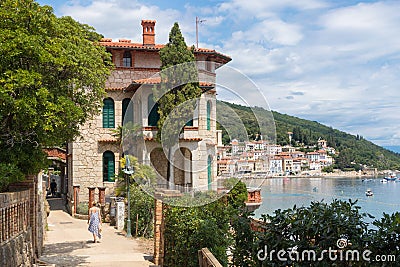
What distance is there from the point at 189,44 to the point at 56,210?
37.6 feet

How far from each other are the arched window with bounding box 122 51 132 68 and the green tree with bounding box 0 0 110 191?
47.1 feet

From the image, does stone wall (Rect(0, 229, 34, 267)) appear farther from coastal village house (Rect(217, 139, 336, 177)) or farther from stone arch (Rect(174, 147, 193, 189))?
stone arch (Rect(174, 147, 193, 189))

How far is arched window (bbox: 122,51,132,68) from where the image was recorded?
26.0 metres

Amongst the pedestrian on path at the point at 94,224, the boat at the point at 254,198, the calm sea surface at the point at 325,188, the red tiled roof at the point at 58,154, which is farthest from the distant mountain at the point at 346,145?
the red tiled roof at the point at 58,154

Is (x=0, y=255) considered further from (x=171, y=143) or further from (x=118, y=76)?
(x=118, y=76)

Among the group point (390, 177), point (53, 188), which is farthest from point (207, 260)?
point (390, 177)

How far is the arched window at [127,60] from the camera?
26.0m

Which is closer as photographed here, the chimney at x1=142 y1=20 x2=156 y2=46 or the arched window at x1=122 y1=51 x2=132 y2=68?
the arched window at x1=122 y1=51 x2=132 y2=68

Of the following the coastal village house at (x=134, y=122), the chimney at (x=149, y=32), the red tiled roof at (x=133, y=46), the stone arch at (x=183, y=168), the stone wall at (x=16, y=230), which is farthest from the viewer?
the chimney at (x=149, y=32)

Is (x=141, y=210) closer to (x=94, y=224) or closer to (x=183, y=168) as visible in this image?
(x=94, y=224)

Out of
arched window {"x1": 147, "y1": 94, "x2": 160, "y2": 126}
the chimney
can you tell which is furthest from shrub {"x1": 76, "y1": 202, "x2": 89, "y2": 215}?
the chimney

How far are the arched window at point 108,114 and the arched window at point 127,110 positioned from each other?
2.03ft

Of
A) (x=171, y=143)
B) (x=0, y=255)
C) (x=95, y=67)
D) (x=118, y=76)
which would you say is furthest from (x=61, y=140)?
(x=118, y=76)

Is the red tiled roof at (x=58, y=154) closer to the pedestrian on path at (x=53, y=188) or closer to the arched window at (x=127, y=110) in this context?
the pedestrian on path at (x=53, y=188)
